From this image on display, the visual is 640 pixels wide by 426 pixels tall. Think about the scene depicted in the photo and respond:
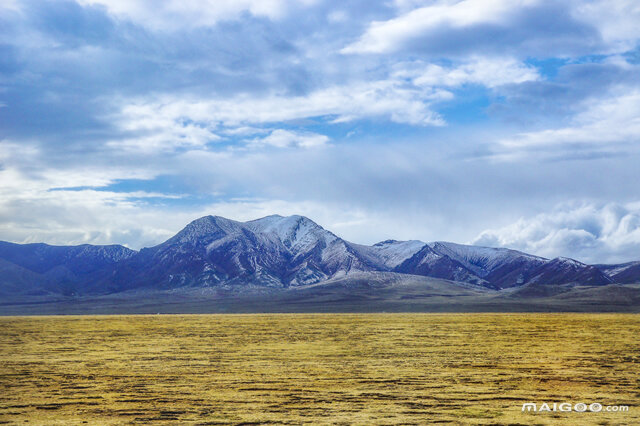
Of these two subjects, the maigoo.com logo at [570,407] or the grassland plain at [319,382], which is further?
the maigoo.com logo at [570,407]

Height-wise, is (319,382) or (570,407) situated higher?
(319,382)

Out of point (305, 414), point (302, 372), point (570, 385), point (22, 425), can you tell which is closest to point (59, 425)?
point (22, 425)

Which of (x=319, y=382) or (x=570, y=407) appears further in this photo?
(x=319, y=382)

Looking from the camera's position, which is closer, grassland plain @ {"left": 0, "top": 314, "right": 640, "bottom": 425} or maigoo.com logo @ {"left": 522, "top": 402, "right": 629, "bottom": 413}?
grassland plain @ {"left": 0, "top": 314, "right": 640, "bottom": 425}

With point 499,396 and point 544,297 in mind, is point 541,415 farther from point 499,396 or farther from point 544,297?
point 544,297

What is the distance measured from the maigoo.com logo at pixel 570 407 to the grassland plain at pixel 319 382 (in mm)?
355

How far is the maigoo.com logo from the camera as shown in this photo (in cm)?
1772

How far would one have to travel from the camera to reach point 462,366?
2727 centimetres

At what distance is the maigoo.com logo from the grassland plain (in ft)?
1.17

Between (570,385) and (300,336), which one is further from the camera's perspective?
(300,336)

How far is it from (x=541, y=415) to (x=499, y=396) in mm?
2861

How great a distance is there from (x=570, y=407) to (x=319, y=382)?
8.54m

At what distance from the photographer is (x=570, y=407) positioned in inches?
714

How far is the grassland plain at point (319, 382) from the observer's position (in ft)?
57.4
